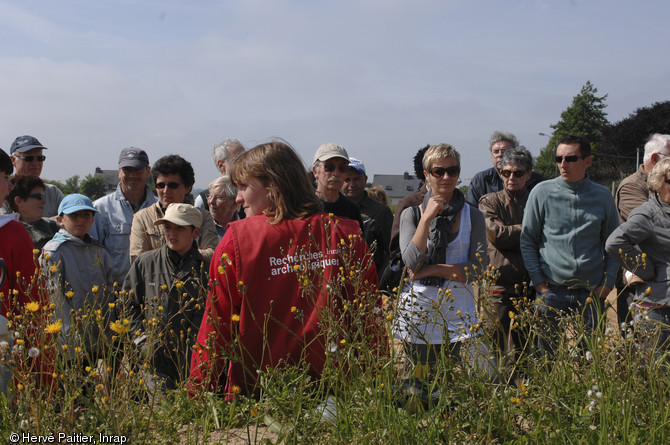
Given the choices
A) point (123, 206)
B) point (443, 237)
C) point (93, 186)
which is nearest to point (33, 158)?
point (123, 206)

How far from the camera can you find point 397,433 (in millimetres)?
2098

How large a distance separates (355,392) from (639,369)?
4.25 feet

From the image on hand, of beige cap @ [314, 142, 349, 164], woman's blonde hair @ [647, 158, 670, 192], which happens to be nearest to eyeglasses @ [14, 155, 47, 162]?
beige cap @ [314, 142, 349, 164]

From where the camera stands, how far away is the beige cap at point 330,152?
531 cm

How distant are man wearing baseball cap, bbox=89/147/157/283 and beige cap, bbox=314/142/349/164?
72.1 inches

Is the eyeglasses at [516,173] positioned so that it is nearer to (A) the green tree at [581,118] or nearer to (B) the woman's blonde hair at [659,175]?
(B) the woman's blonde hair at [659,175]

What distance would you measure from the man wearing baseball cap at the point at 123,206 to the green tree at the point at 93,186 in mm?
122570

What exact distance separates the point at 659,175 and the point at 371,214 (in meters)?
2.63

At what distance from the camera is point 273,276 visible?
2668 millimetres

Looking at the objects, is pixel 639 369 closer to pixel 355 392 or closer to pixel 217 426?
pixel 355 392

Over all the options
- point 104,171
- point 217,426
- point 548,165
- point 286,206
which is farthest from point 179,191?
point 104,171

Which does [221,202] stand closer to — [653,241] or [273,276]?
[273,276]

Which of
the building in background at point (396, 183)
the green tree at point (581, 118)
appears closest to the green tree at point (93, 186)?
the building in background at point (396, 183)

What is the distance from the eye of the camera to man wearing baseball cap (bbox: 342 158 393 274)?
18.5 feet
